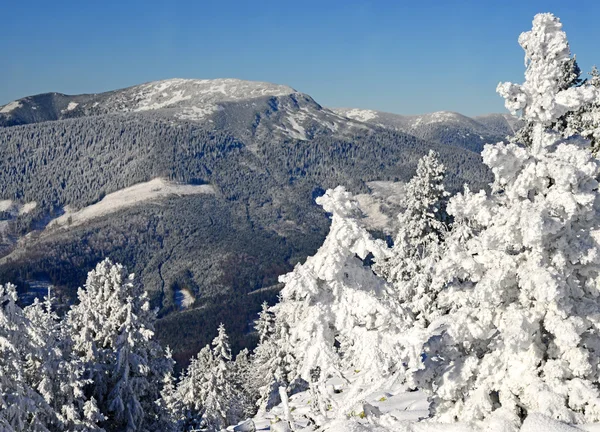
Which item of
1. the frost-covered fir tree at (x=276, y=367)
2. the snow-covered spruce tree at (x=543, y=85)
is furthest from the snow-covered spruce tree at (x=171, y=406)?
the snow-covered spruce tree at (x=543, y=85)

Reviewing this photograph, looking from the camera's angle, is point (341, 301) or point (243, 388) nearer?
point (341, 301)

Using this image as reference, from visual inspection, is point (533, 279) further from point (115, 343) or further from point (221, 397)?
point (221, 397)

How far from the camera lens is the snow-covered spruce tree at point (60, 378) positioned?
21656mm

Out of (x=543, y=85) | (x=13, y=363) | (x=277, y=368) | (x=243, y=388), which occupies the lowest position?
(x=243, y=388)

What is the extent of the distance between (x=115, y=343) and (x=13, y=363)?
8649 millimetres

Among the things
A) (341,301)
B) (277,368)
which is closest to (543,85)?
(341,301)

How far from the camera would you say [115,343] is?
2572cm

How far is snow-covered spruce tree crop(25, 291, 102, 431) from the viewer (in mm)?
21656

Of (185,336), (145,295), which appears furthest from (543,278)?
(185,336)

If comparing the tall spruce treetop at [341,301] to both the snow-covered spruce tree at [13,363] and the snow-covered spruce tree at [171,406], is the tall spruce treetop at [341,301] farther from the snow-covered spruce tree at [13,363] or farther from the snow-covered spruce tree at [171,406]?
the snow-covered spruce tree at [171,406]

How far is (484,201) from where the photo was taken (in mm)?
11797

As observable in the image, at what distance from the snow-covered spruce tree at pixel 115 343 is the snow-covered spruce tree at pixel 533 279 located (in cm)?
1700

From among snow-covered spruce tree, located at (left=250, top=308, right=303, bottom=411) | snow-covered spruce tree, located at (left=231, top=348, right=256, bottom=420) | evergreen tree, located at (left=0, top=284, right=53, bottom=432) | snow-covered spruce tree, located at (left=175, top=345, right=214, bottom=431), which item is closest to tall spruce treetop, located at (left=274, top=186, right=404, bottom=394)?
evergreen tree, located at (left=0, top=284, right=53, bottom=432)

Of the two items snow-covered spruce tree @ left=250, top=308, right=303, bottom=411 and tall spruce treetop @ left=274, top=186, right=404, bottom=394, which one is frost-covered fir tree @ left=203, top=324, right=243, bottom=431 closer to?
snow-covered spruce tree @ left=250, top=308, right=303, bottom=411
